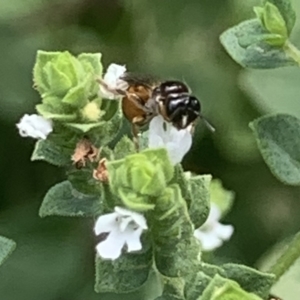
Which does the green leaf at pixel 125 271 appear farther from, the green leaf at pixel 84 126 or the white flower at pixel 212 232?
the white flower at pixel 212 232

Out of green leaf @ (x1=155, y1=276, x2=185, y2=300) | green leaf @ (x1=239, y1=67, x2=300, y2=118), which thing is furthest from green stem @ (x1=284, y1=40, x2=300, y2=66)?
green leaf @ (x1=239, y1=67, x2=300, y2=118)

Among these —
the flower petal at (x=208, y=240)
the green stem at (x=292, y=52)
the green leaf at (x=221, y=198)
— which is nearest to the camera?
the green stem at (x=292, y=52)

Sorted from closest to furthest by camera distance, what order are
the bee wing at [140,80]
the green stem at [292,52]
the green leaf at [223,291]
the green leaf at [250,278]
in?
the green leaf at [223,291]
the green leaf at [250,278]
the bee wing at [140,80]
the green stem at [292,52]

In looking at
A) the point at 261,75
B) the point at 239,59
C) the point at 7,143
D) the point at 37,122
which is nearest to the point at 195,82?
the point at 261,75

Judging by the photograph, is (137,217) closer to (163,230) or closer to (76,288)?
(163,230)

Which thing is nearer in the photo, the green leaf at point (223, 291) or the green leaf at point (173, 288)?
the green leaf at point (223, 291)

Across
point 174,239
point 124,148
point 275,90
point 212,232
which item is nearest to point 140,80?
point 124,148

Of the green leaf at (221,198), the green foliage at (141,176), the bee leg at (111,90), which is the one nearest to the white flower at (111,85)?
the bee leg at (111,90)
